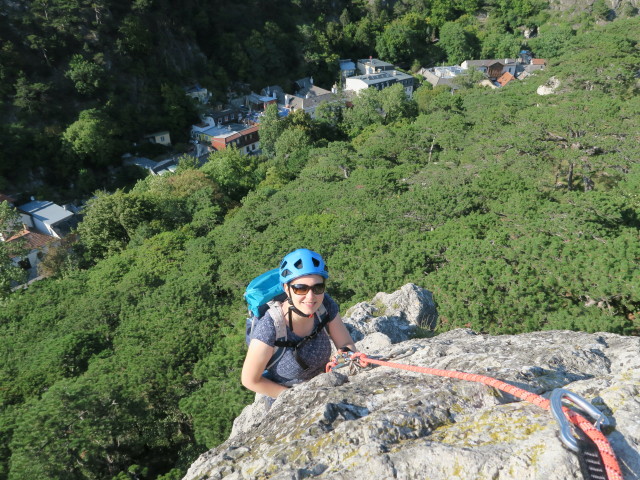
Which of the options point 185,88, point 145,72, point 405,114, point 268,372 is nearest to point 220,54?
point 185,88

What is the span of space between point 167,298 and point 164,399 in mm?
5224

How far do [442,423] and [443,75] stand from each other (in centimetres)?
7800

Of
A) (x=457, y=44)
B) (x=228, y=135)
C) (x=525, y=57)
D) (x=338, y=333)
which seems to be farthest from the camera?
(x=457, y=44)

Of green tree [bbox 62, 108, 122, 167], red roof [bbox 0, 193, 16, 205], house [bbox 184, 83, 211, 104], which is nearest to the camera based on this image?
red roof [bbox 0, 193, 16, 205]

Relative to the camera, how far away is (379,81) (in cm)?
6769

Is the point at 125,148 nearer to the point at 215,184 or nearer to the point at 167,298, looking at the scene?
the point at 215,184

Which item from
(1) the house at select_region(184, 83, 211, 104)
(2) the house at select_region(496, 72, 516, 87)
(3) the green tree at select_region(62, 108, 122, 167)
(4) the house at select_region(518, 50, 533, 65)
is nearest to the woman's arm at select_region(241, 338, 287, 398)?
(3) the green tree at select_region(62, 108, 122, 167)

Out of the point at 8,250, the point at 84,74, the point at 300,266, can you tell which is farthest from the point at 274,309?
the point at 84,74

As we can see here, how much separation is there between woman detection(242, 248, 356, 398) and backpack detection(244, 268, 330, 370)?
0.06ft

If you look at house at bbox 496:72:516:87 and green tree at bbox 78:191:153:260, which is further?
house at bbox 496:72:516:87

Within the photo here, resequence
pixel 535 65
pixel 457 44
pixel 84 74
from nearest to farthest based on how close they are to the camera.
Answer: pixel 84 74 < pixel 535 65 < pixel 457 44

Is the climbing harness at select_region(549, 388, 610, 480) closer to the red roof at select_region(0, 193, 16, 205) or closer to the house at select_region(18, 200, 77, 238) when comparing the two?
the house at select_region(18, 200, 77, 238)

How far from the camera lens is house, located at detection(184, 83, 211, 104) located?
207ft

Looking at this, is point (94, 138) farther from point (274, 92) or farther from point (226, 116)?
point (274, 92)
